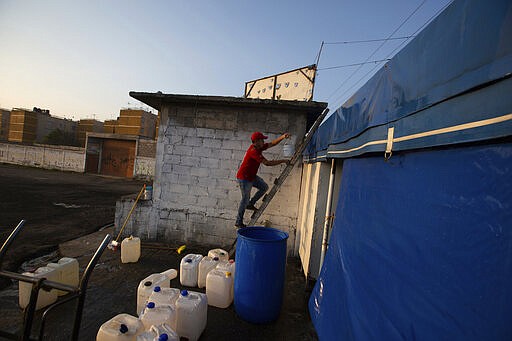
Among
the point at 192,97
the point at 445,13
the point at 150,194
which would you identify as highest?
the point at 192,97

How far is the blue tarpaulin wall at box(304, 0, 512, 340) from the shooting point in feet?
2.42

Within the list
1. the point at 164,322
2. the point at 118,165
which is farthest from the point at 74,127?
the point at 164,322

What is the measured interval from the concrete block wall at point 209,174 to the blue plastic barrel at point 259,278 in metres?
2.47

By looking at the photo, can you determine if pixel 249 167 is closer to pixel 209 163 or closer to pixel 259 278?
pixel 209 163

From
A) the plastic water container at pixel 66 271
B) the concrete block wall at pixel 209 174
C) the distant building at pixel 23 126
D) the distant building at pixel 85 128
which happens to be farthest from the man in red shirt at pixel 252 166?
the distant building at pixel 23 126

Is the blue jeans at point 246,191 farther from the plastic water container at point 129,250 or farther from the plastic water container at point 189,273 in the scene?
the plastic water container at point 129,250

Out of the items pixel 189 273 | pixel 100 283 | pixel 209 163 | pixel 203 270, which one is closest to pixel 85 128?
pixel 209 163

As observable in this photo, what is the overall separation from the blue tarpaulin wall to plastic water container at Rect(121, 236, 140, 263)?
4.02m

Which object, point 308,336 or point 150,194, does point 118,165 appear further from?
point 308,336

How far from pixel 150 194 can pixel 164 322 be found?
12.7 ft

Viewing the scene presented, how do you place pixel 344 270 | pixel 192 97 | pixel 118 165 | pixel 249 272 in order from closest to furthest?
pixel 344 270 → pixel 249 272 → pixel 192 97 → pixel 118 165

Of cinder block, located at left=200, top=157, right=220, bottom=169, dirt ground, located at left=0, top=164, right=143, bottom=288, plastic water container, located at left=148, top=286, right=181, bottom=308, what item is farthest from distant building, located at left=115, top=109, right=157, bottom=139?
plastic water container, located at left=148, top=286, right=181, bottom=308

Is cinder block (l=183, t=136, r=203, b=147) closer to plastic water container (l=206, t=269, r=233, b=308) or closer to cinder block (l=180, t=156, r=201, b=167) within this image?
cinder block (l=180, t=156, r=201, b=167)

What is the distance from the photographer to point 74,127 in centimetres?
3816
